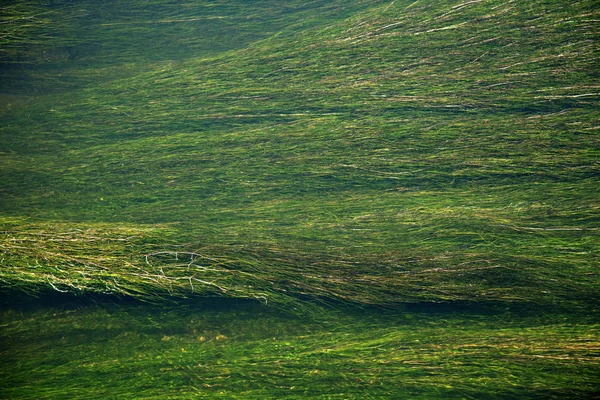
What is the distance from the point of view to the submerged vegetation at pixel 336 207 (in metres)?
3.23

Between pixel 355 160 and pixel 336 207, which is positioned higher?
pixel 355 160

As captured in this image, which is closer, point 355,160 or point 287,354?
point 287,354

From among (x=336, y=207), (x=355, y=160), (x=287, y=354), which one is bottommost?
(x=287, y=354)

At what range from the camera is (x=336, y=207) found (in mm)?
3553

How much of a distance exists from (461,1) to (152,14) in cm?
283

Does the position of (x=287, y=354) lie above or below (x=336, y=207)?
→ below

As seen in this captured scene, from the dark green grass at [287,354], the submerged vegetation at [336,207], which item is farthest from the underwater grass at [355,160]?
the dark green grass at [287,354]

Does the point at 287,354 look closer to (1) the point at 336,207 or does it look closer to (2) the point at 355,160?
(1) the point at 336,207

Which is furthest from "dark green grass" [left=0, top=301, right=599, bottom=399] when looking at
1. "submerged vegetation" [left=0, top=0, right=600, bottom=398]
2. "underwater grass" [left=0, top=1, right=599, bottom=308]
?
"underwater grass" [left=0, top=1, right=599, bottom=308]

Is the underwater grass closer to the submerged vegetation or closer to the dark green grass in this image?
the submerged vegetation

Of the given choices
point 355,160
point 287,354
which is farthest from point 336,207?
point 287,354

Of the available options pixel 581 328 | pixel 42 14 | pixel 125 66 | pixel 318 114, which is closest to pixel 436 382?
pixel 581 328

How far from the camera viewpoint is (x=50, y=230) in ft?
11.8

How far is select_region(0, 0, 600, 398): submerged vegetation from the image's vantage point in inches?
127
